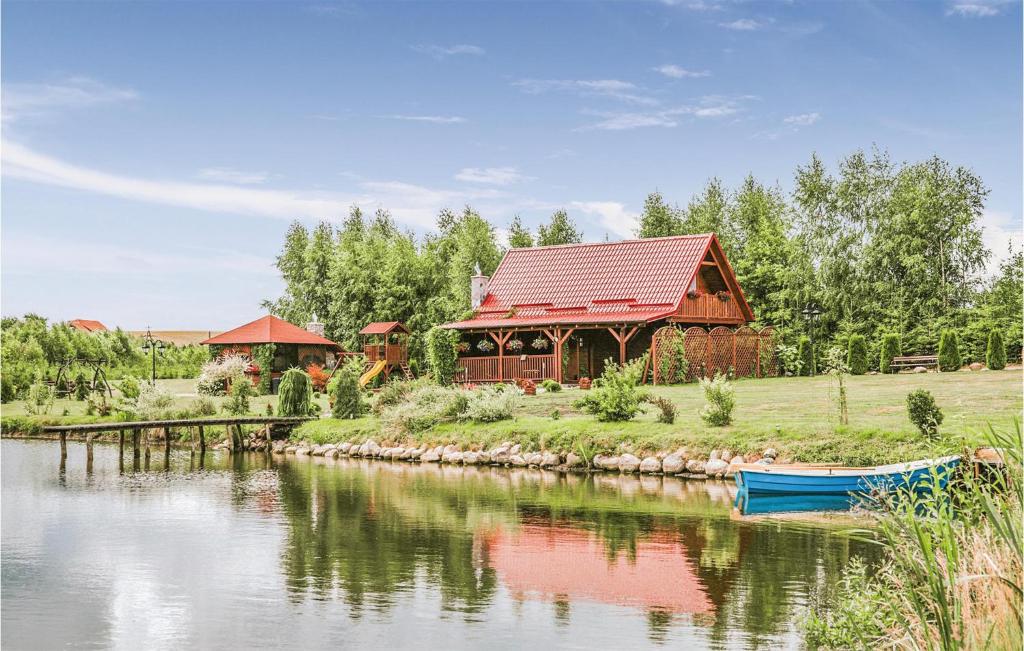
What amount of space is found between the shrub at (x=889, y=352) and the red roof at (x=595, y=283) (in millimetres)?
5584

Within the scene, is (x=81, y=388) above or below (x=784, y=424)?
above

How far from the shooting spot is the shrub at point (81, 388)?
140ft

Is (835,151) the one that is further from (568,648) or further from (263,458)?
(568,648)

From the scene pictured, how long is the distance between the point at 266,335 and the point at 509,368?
10.9 m

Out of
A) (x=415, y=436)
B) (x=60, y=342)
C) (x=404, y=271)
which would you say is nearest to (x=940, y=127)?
(x=404, y=271)

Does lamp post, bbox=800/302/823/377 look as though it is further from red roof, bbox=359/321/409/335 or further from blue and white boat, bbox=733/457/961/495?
blue and white boat, bbox=733/457/961/495

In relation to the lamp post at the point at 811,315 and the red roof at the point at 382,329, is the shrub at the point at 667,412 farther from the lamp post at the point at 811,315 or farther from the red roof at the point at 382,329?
the lamp post at the point at 811,315

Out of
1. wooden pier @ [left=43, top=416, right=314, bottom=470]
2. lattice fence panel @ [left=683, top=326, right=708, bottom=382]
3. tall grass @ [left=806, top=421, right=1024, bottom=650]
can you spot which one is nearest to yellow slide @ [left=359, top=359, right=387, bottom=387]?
wooden pier @ [left=43, top=416, right=314, bottom=470]

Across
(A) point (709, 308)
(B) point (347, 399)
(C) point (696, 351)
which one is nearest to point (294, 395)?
(B) point (347, 399)

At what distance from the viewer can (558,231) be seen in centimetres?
5684

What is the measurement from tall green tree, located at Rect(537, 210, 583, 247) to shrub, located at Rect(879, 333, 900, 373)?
23203 mm

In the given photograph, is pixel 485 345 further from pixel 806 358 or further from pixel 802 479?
pixel 802 479

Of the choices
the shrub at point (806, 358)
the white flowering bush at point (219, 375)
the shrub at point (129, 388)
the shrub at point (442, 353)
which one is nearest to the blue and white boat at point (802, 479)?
the shrub at point (442, 353)

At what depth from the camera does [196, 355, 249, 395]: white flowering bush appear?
3784 centimetres
